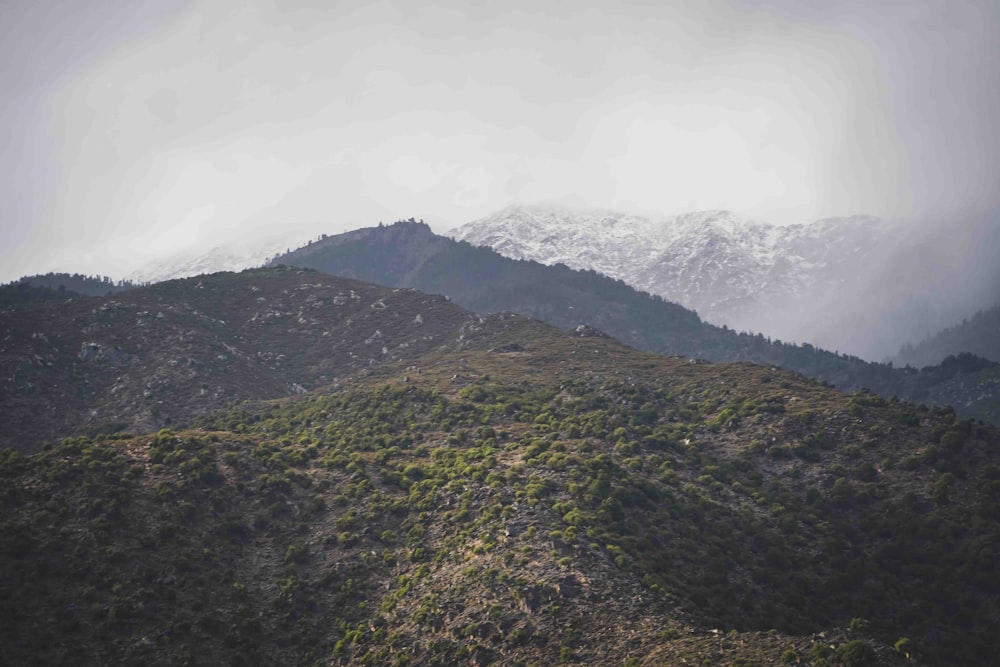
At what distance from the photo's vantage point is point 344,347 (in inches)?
6698

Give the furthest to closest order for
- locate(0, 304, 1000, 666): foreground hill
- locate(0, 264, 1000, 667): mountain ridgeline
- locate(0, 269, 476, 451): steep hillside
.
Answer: locate(0, 269, 476, 451): steep hillside
locate(0, 264, 1000, 667): mountain ridgeline
locate(0, 304, 1000, 666): foreground hill

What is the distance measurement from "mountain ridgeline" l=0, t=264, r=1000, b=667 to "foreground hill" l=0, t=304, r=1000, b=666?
244 mm

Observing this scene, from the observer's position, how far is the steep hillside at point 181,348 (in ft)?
421

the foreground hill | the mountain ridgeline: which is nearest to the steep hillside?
the mountain ridgeline

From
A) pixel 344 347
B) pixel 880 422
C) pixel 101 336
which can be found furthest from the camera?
pixel 344 347

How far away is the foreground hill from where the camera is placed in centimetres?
6094

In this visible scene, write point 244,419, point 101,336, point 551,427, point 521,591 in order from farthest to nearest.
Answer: point 101,336, point 244,419, point 551,427, point 521,591

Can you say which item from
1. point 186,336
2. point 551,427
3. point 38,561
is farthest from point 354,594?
point 186,336

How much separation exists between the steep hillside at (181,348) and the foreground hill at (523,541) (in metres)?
42.3

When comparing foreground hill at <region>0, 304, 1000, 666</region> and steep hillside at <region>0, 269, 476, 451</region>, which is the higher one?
steep hillside at <region>0, 269, 476, 451</region>

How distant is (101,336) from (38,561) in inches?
3642

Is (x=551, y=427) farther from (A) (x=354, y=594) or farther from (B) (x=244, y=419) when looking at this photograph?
(B) (x=244, y=419)

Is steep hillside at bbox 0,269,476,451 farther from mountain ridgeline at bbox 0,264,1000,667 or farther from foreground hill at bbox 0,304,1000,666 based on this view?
foreground hill at bbox 0,304,1000,666

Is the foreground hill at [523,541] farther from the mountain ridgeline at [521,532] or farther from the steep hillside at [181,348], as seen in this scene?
the steep hillside at [181,348]
